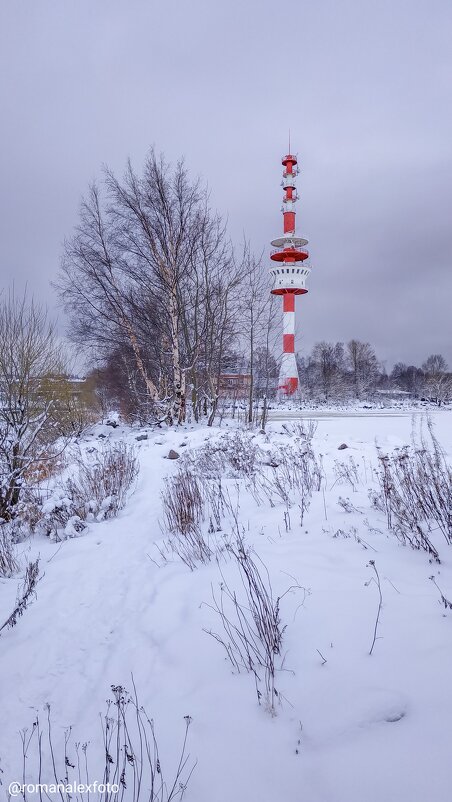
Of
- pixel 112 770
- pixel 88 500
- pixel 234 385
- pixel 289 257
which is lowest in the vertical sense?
pixel 112 770

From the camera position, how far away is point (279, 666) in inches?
91.4

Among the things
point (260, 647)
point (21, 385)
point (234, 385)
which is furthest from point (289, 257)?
point (260, 647)

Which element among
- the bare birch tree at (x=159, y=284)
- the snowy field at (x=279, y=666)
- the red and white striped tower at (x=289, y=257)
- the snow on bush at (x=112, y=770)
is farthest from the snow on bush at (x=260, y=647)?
the red and white striped tower at (x=289, y=257)

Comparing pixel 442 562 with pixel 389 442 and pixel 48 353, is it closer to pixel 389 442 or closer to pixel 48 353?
pixel 389 442

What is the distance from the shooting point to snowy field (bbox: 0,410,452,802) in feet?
5.45

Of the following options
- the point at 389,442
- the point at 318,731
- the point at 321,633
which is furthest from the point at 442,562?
the point at 389,442

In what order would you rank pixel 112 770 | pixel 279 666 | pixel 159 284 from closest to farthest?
pixel 112 770 → pixel 279 666 → pixel 159 284

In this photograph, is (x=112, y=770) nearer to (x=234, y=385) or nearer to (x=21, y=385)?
(x=21, y=385)

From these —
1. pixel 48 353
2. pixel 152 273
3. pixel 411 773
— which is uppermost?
pixel 152 273

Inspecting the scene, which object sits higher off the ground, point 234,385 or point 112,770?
point 234,385

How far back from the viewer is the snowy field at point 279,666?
1.66m

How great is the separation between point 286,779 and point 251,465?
554 centimetres

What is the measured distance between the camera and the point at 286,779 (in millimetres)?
1655

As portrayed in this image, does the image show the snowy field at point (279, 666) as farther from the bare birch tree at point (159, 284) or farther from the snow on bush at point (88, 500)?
the bare birch tree at point (159, 284)
